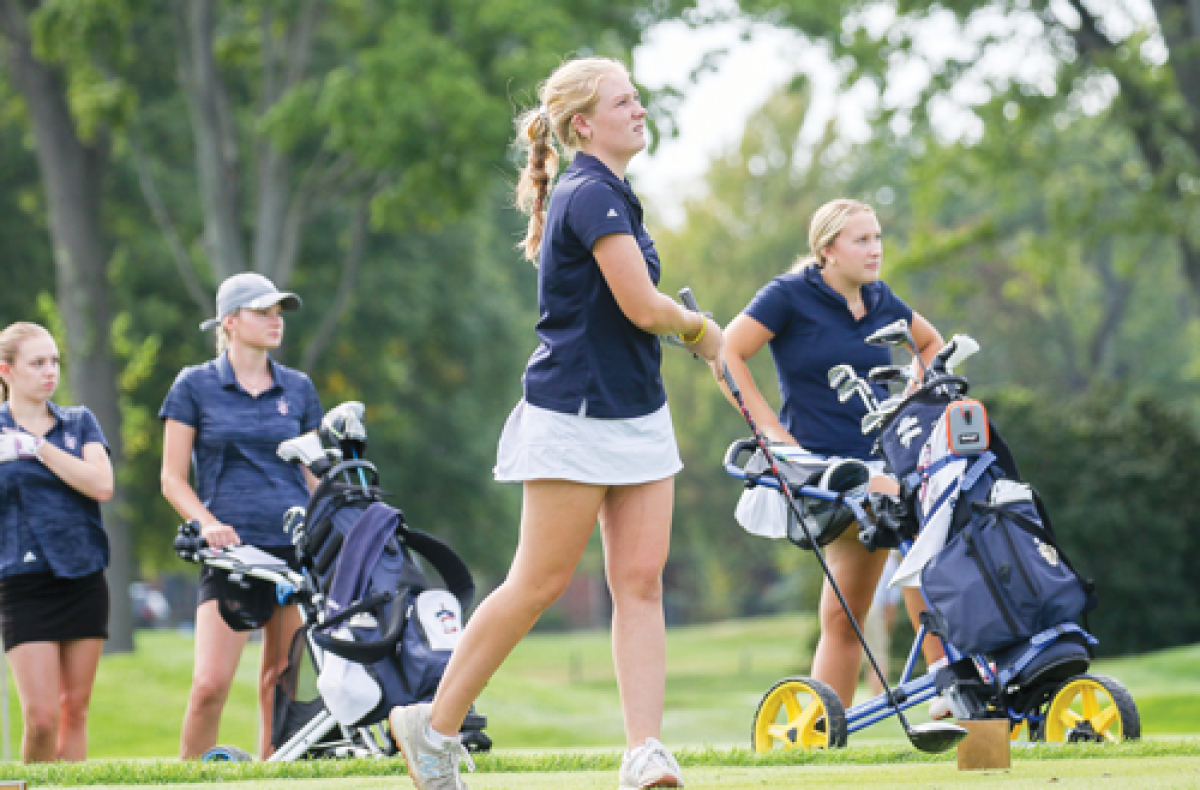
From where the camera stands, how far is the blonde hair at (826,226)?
20.4ft

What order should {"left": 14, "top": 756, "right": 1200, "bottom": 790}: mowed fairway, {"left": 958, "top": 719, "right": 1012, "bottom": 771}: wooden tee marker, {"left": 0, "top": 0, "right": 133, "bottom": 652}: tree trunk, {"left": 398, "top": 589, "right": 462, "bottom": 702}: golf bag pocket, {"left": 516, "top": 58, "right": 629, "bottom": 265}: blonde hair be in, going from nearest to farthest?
{"left": 14, "top": 756, "right": 1200, "bottom": 790}: mowed fairway, {"left": 516, "top": 58, "right": 629, "bottom": 265}: blonde hair, {"left": 958, "top": 719, "right": 1012, "bottom": 771}: wooden tee marker, {"left": 398, "top": 589, "right": 462, "bottom": 702}: golf bag pocket, {"left": 0, "top": 0, "right": 133, "bottom": 652}: tree trunk

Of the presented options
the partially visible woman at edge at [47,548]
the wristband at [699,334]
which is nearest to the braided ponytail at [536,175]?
the wristband at [699,334]

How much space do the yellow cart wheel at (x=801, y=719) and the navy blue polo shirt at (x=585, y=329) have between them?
1.83 meters

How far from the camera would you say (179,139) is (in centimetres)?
2173

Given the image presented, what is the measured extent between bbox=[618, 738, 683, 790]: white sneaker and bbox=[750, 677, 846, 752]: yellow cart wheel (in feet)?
5.16

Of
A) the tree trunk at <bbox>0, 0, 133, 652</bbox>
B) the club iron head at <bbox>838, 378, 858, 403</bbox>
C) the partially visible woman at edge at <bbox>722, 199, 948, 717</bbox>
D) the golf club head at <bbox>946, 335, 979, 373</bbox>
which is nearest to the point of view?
the golf club head at <bbox>946, 335, 979, 373</bbox>

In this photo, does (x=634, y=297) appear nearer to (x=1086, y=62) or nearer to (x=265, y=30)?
(x=265, y=30)

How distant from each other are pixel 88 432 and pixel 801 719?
131 inches

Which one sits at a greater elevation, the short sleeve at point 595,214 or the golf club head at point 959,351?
the short sleeve at point 595,214

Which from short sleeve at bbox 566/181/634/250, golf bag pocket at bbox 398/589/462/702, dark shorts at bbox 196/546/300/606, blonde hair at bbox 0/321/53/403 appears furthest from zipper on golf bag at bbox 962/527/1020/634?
blonde hair at bbox 0/321/53/403

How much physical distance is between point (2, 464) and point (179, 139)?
15939 mm

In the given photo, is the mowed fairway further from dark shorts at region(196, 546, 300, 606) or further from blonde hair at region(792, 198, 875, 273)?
blonde hair at region(792, 198, 875, 273)

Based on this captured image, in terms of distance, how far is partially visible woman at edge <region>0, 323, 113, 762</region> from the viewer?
6570 millimetres

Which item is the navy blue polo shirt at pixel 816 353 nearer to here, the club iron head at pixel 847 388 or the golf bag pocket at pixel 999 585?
the club iron head at pixel 847 388
